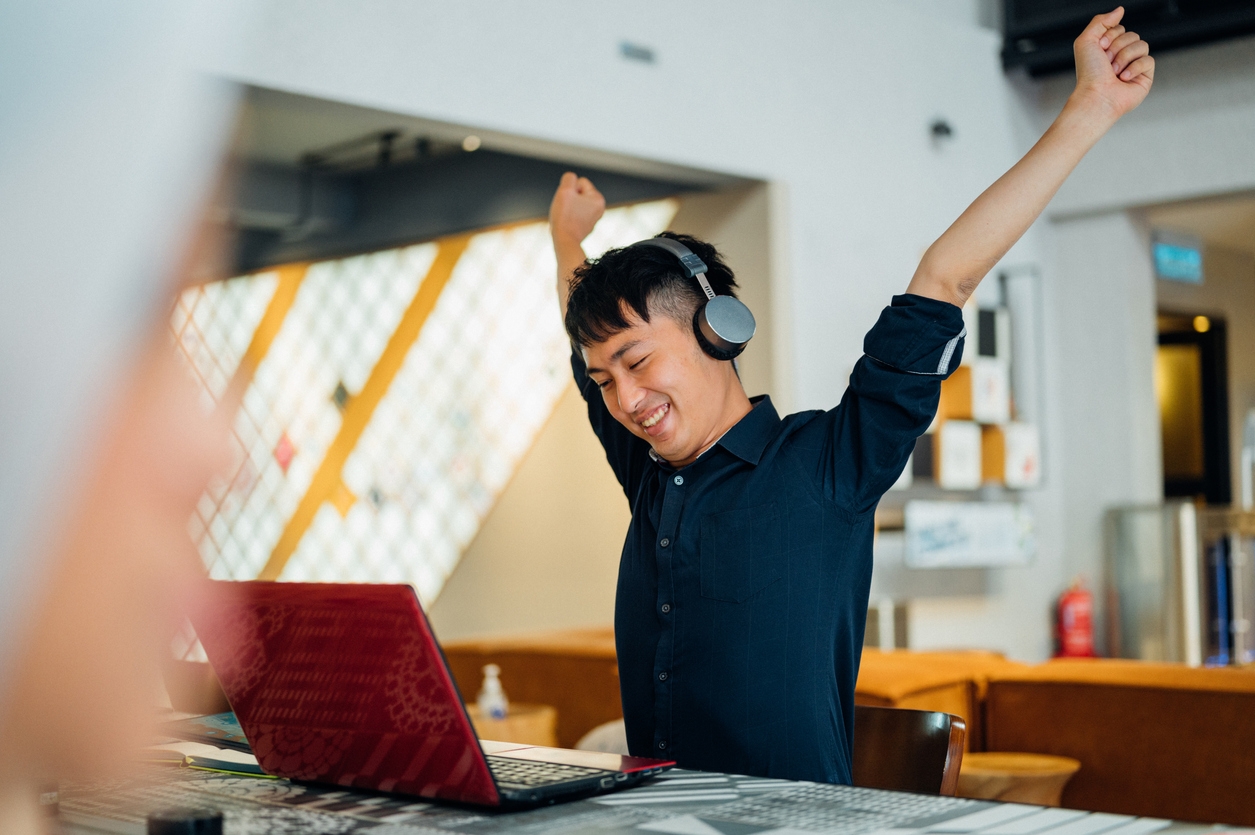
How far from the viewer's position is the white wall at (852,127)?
9.89 ft

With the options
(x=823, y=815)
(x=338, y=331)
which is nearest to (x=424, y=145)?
(x=338, y=331)

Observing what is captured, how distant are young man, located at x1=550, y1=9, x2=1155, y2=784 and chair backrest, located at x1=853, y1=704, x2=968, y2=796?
0.17ft

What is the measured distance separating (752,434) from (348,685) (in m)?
0.49

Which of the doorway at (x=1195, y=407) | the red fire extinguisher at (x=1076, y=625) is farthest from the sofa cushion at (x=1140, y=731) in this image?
the doorway at (x=1195, y=407)

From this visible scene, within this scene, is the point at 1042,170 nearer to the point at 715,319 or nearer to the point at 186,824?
the point at 715,319

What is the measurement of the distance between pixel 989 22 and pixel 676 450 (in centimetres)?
438

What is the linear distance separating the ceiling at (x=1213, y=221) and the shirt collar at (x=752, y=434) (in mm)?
3959

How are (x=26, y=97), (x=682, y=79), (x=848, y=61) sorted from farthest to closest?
(x=848, y=61) → (x=682, y=79) → (x=26, y=97)

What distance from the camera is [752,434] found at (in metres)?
1.17

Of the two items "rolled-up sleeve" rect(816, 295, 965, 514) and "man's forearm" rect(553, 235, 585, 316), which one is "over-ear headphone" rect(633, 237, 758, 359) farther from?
"man's forearm" rect(553, 235, 585, 316)

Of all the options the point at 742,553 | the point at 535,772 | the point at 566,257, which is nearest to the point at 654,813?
the point at 535,772

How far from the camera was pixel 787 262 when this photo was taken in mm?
3781

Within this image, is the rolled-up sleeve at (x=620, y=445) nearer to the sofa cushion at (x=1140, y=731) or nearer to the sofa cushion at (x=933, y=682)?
the sofa cushion at (x=933, y=682)

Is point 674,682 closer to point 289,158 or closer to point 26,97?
point 26,97
